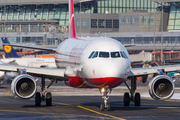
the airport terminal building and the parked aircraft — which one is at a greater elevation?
the airport terminal building

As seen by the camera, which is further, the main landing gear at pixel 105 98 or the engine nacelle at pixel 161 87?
the engine nacelle at pixel 161 87

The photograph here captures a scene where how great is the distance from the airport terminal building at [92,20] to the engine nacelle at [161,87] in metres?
86.5

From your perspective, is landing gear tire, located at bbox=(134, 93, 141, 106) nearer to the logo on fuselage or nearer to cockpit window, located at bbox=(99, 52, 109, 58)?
cockpit window, located at bbox=(99, 52, 109, 58)

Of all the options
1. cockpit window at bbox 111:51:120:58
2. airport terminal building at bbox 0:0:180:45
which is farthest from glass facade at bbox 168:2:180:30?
cockpit window at bbox 111:51:120:58

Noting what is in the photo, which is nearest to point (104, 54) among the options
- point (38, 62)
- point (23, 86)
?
point (23, 86)

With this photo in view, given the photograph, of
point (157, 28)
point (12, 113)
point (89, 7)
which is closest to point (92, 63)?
point (12, 113)

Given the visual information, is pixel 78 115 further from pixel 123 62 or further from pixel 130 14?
pixel 130 14

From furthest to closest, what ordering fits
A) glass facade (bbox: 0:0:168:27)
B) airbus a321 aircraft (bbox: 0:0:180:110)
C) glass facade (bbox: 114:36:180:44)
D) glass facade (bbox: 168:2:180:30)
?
glass facade (bbox: 0:0:168:27), glass facade (bbox: 168:2:180:30), glass facade (bbox: 114:36:180:44), airbus a321 aircraft (bbox: 0:0:180:110)

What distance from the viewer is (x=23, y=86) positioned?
25.2 m

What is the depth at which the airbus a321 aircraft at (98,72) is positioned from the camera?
22.3 m

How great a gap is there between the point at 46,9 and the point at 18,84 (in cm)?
12507

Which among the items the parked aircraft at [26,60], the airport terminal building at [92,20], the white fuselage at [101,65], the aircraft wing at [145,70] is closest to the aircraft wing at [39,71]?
the white fuselage at [101,65]

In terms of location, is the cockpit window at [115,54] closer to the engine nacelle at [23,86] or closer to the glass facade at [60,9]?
the engine nacelle at [23,86]

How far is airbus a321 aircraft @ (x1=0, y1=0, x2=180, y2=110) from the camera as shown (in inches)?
877
